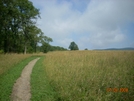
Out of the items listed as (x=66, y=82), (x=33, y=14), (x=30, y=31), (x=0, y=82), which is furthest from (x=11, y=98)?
(x=33, y=14)

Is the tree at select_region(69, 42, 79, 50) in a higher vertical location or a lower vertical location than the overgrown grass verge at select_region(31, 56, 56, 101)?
higher

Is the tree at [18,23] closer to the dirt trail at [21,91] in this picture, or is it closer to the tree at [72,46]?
the dirt trail at [21,91]

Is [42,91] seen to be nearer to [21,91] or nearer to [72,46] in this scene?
[21,91]

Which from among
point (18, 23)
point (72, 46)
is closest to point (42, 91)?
point (18, 23)

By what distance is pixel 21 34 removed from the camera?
24016 mm

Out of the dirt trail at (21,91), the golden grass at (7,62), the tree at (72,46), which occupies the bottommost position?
the dirt trail at (21,91)

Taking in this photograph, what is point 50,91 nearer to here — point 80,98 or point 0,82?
point 80,98

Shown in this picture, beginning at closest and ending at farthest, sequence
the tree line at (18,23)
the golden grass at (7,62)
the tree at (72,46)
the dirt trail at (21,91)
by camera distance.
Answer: the dirt trail at (21,91), the golden grass at (7,62), the tree line at (18,23), the tree at (72,46)

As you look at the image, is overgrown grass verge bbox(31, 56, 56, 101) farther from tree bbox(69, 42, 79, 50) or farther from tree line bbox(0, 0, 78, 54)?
tree bbox(69, 42, 79, 50)

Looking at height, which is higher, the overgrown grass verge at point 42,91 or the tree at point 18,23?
the tree at point 18,23

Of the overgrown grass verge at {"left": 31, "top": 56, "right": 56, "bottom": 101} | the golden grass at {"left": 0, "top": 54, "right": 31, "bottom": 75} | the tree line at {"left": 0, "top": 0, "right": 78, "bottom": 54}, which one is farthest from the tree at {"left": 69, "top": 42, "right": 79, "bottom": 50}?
the overgrown grass verge at {"left": 31, "top": 56, "right": 56, "bottom": 101}

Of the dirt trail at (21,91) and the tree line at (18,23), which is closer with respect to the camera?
the dirt trail at (21,91)

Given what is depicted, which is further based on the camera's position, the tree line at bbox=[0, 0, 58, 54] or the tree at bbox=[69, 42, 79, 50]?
the tree at bbox=[69, 42, 79, 50]

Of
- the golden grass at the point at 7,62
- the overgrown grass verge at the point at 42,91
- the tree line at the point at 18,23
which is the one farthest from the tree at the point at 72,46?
the overgrown grass verge at the point at 42,91
